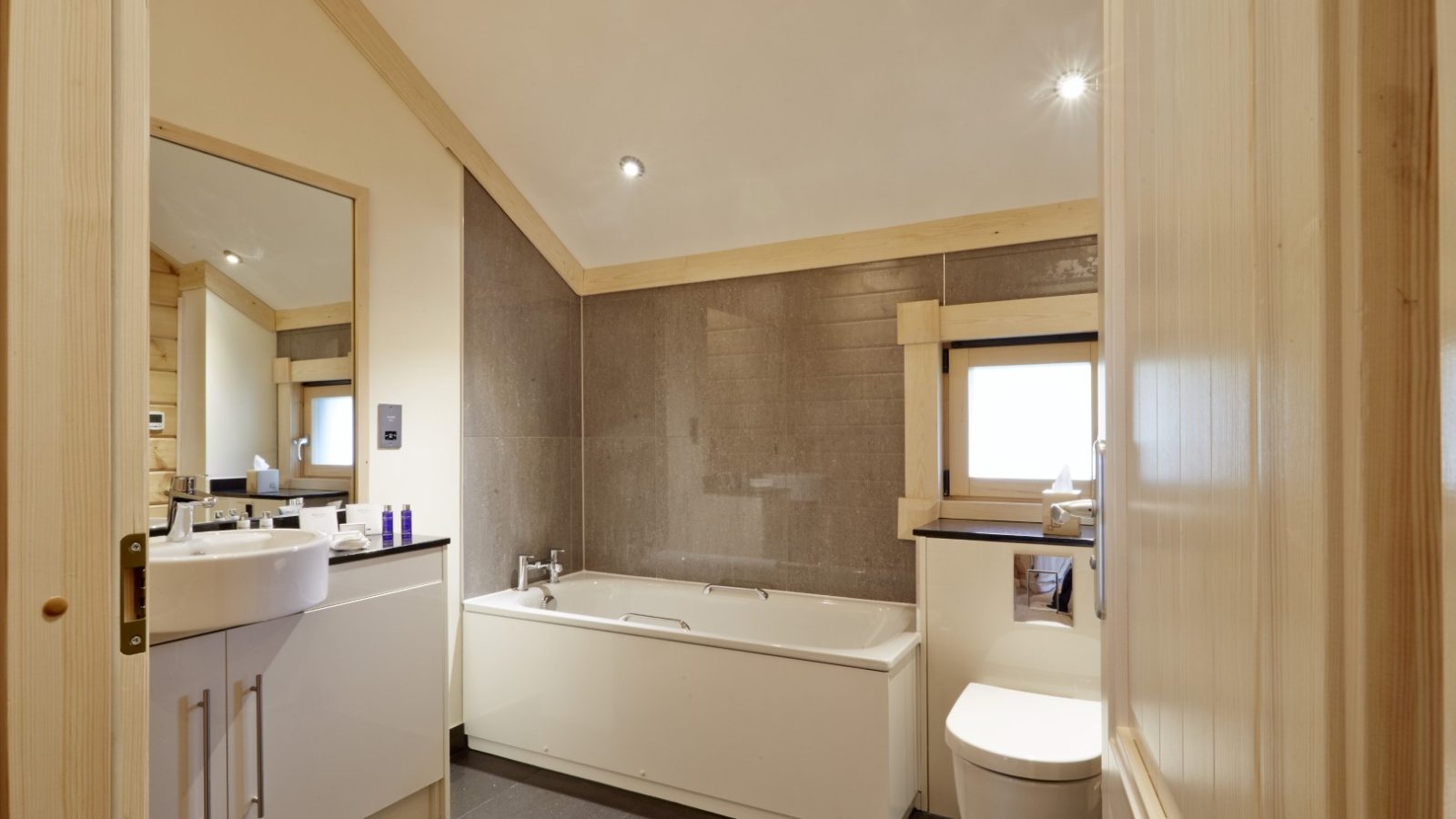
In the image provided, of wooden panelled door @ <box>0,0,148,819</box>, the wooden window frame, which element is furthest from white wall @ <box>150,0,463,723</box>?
wooden panelled door @ <box>0,0,148,819</box>

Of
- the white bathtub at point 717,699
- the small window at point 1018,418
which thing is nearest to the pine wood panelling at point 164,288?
the white bathtub at point 717,699

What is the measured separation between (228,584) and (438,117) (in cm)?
211

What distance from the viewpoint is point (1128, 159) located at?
0.84 meters

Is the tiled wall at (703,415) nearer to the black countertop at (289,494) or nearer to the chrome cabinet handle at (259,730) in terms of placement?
the black countertop at (289,494)

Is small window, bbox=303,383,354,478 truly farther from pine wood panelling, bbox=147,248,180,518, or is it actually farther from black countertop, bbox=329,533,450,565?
pine wood panelling, bbox=147,248,180,518

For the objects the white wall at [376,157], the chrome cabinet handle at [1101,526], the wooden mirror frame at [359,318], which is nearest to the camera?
the chrome cabinet handle at [1101,526]

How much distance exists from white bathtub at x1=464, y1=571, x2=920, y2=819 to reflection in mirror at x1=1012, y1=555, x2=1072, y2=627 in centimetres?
41

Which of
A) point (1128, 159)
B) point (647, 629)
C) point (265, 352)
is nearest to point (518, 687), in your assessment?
point (647, 629)

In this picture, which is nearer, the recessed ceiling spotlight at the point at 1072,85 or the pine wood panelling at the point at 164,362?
the pine wood panelling at the point at 164,362

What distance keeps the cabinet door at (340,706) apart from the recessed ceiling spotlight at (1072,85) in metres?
2.73

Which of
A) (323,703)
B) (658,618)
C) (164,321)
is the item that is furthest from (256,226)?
(658,618)

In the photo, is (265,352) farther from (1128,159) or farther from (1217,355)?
(1217,355)

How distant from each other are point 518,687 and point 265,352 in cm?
161

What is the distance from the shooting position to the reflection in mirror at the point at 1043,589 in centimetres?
257
